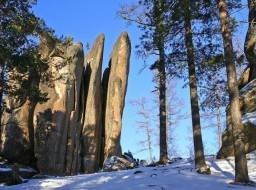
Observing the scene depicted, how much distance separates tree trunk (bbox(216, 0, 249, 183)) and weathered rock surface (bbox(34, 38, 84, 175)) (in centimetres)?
1240

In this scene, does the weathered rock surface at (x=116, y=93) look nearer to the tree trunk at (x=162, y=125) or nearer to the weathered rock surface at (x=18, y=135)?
the weathered rock surface at (x=18, y=135)

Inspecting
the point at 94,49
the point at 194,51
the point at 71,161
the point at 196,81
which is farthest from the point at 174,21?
the point at 94,49

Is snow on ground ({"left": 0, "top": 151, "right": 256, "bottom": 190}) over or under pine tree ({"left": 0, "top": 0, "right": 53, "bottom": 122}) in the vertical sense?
under

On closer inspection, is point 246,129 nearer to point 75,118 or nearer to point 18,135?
point 75,118

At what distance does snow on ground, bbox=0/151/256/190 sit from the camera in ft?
37.8

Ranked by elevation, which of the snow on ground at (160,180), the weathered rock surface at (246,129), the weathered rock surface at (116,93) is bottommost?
the snow on ground at (160,180)

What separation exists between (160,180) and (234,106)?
333cm

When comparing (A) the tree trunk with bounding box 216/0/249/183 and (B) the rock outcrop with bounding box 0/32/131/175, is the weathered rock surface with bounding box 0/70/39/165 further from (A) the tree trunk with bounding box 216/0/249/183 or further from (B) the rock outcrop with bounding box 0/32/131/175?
(A) the tree trunk with bounding box 216/0/249/183

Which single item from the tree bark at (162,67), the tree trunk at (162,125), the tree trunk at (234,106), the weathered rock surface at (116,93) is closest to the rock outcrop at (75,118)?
the weathered rock surface at (116,93)

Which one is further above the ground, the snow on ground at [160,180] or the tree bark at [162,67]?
the tree bark at [162,67]

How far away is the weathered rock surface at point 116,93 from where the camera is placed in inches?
1065

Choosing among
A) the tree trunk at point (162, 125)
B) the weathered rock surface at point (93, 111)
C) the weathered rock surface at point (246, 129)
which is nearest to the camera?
the weathered rock surface at point (246, 129)

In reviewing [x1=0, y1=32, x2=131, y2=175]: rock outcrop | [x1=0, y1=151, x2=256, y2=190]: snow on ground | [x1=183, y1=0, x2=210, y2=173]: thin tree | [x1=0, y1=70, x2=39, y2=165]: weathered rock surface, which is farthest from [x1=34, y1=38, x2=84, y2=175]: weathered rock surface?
[x1=183, y1=0, x2=210, y2=173]: thin tree

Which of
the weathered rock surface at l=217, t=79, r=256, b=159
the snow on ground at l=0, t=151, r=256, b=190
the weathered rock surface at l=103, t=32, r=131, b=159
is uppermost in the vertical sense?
the weathered rock surface at l=103, t=32, r=131, b=159
